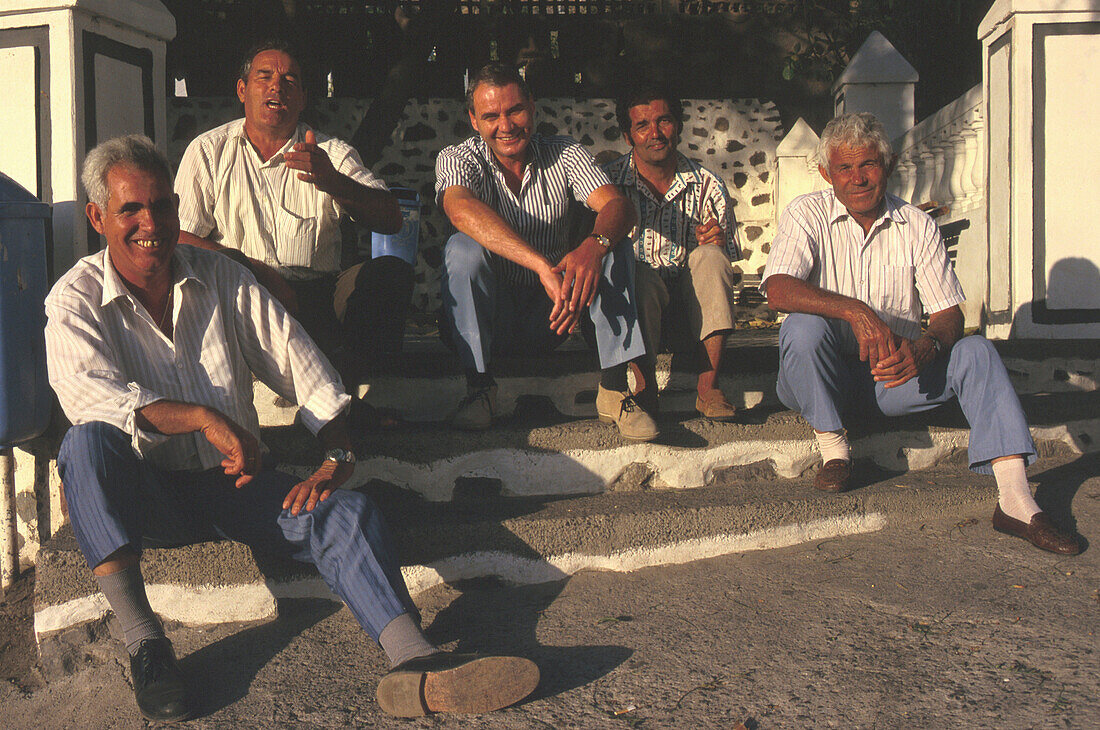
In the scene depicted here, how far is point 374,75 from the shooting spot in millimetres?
8367

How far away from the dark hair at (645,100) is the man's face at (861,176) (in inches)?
26.7

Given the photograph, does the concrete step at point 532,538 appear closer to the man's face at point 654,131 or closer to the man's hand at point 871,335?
the man's hand at point 871,335

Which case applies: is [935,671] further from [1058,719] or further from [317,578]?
[317,578]

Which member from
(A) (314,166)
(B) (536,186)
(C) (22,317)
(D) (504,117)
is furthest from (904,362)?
(C) (22,317)

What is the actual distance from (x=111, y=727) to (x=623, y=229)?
82.7 inches

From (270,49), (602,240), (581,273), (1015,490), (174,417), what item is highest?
(270,49)

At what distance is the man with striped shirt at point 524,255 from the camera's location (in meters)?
3.13

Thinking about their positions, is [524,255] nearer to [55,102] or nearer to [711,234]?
[711,234]

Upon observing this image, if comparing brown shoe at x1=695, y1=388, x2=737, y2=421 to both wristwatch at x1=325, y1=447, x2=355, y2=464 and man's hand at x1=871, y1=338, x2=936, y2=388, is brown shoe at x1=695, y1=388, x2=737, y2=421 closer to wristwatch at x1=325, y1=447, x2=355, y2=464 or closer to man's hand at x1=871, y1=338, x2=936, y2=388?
man's hand at x1=871, y1=338, x2=936, y2=388

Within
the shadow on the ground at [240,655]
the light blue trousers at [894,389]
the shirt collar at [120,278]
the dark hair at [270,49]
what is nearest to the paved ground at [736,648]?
the shadow on the ground at [240,655]

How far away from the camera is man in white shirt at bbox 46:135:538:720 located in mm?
2195

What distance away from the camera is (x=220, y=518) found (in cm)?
249

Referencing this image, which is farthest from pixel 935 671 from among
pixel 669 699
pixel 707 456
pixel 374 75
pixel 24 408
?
pixel 374 75

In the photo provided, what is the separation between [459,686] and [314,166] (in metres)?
1.77
